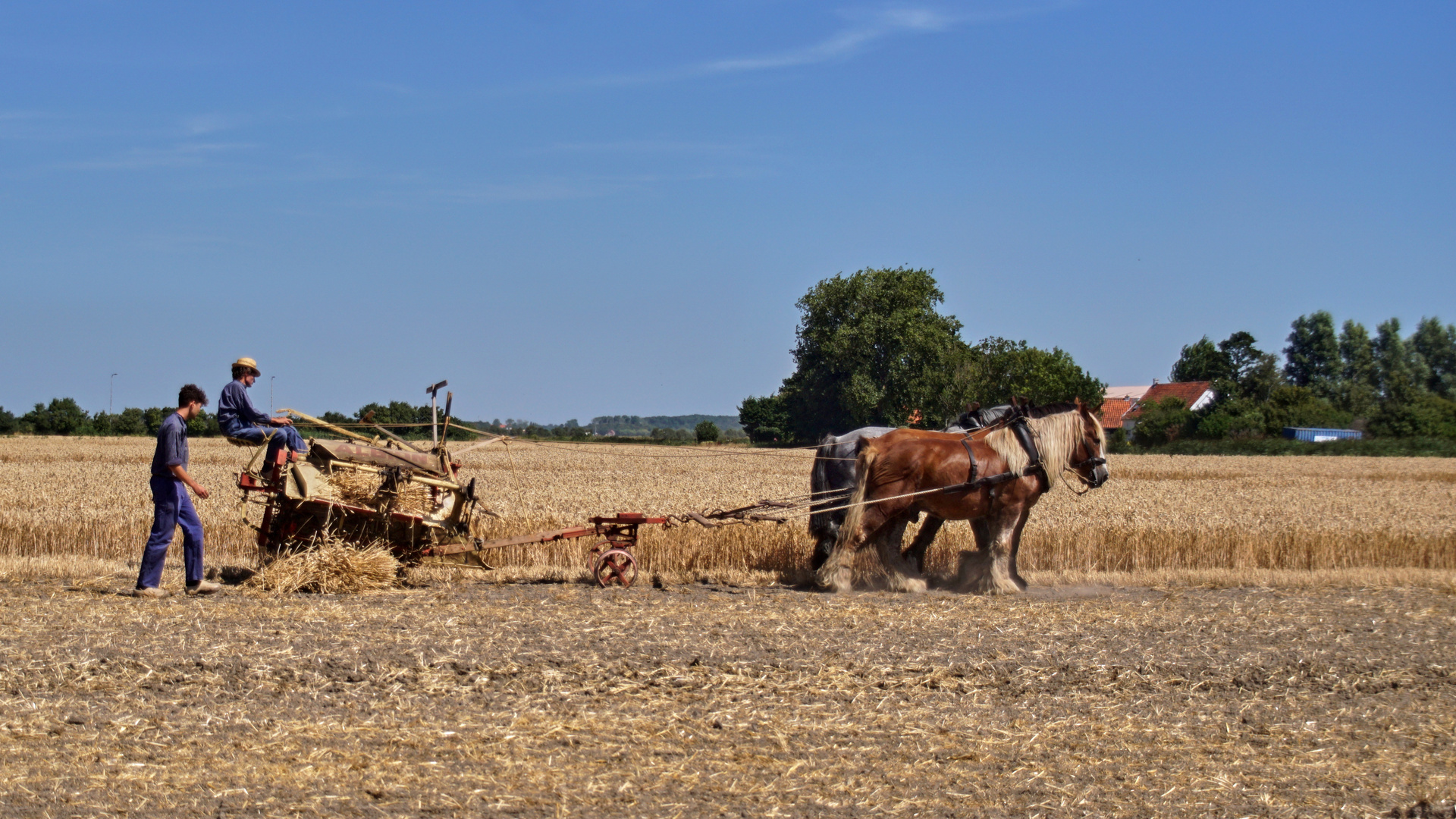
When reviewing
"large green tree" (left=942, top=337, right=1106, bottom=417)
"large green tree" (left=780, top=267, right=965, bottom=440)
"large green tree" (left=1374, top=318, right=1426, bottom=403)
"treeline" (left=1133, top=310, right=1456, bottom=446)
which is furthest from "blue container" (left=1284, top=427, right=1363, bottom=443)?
"large green tree" (left=1374, top=318, right=1426, bottom=403)

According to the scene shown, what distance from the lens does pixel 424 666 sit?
24.1ft

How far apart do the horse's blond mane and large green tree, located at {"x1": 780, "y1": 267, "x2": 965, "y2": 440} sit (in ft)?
184

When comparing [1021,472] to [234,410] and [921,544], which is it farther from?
[234,410]

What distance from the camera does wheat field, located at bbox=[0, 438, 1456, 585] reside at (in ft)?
43.2

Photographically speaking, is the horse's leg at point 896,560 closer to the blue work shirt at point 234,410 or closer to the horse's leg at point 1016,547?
the horse's leg at point 1016,547

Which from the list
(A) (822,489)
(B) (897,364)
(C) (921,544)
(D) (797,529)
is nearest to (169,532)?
(A) (822,489)

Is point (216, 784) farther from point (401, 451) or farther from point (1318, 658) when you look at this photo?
point (1318, 658)

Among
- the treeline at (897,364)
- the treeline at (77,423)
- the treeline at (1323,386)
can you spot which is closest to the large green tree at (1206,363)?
Answer: the treeline at (1323,386)

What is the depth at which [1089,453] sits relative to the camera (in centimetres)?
1162

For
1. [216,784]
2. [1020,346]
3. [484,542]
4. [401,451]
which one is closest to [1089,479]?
[484,542]

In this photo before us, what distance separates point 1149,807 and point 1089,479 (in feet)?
21.7

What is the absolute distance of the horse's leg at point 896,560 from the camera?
11.5m

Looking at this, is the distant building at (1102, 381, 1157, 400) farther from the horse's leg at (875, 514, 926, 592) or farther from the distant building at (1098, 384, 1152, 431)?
the horse's leg at (875, 514, 926, 592)

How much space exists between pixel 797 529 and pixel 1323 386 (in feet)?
322
